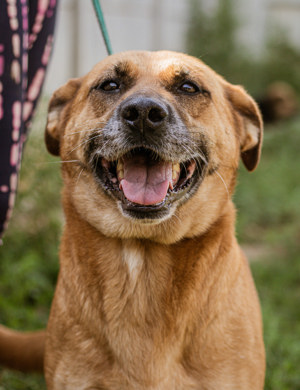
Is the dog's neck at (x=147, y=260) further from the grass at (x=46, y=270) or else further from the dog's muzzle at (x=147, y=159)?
the grass at (x=46, y=270)

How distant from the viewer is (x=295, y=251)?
5.04m

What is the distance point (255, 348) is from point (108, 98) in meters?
1.36

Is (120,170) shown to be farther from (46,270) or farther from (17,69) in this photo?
(46,270)

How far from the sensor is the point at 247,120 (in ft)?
9.41

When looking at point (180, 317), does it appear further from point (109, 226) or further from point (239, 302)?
point (109, 226)

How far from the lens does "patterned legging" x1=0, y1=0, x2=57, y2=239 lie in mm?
2266

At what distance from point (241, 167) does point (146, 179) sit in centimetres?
533

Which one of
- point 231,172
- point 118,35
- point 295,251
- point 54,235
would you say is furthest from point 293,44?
point 231,172

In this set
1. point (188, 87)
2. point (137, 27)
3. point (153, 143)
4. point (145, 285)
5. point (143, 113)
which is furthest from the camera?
point (137, 27)

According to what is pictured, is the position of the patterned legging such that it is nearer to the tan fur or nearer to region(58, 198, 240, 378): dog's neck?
region(58, 198, 240, 378): dog's neck

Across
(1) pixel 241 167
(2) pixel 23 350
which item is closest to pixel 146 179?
(2) pixel 23 350

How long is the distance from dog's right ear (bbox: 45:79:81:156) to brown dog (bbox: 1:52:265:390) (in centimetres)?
13

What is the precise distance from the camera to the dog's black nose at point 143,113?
2169 millimetres

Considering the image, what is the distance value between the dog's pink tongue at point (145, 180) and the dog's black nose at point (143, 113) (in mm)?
212
